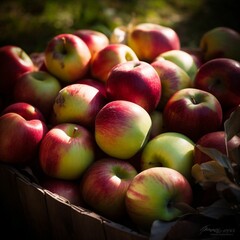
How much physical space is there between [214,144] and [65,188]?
0.54 m

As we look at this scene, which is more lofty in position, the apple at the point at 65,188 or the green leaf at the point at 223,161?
the green leaf at the point at 223,161

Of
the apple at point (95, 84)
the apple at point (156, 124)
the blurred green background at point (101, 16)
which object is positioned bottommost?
the blurred green background at point (101, 16)

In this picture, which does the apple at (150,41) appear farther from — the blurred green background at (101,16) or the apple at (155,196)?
the blurred green background at (101,16)

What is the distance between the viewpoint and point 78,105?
1.45 meters

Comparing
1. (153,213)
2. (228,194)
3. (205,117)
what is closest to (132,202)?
(153,213)

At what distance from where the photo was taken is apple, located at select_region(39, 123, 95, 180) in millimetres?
1331

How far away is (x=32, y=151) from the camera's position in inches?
56.3

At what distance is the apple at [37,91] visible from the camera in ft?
5.39

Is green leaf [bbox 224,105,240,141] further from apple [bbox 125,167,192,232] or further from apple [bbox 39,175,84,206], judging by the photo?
apple [bbox 39,175,84,206]

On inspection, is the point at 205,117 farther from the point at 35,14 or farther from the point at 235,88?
the point at 35,14

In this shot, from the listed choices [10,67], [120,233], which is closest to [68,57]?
[10,67]

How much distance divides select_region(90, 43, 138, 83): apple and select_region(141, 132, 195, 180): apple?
0.44 meters

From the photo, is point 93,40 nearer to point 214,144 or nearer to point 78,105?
point 78,105

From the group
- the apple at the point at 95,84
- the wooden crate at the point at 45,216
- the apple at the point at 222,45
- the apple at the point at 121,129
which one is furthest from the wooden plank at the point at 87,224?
the apple at the point at 222,45
